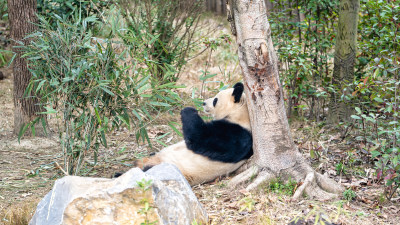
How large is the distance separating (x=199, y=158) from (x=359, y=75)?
3.00 meters

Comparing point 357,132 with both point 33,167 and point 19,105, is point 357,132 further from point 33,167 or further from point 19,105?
point 19,105

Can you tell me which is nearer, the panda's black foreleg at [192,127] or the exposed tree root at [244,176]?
the exposed tree root at [244,176]

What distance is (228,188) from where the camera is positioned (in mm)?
3770

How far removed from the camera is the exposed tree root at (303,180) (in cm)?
353

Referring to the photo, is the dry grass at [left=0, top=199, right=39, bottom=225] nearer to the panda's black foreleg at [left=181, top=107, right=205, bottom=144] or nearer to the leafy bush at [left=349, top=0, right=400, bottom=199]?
the panda's black foreleg at [left=181, top=107, right=205, bottom=144]

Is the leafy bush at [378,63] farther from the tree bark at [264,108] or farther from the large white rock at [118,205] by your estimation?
the large white rock at [118,205]

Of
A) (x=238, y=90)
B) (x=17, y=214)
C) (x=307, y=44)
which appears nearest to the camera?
(x=17, y=214)

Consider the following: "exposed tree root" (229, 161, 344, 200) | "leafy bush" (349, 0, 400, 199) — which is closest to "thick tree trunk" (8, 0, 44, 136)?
"exposed tree root" (229, 161, 344, 200)

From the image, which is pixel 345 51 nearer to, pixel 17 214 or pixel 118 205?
pixel 118 205

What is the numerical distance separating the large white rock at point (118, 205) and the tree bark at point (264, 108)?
3.17ft

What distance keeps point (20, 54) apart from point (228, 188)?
10.1ft

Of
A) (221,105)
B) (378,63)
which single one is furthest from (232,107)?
(378,63)

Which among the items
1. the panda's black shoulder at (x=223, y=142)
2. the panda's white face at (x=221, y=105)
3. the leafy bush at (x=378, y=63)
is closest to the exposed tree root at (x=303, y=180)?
the panda's black shoulder at (x=223, y=142)

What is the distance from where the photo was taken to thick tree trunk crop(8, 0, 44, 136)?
16.6 ft
